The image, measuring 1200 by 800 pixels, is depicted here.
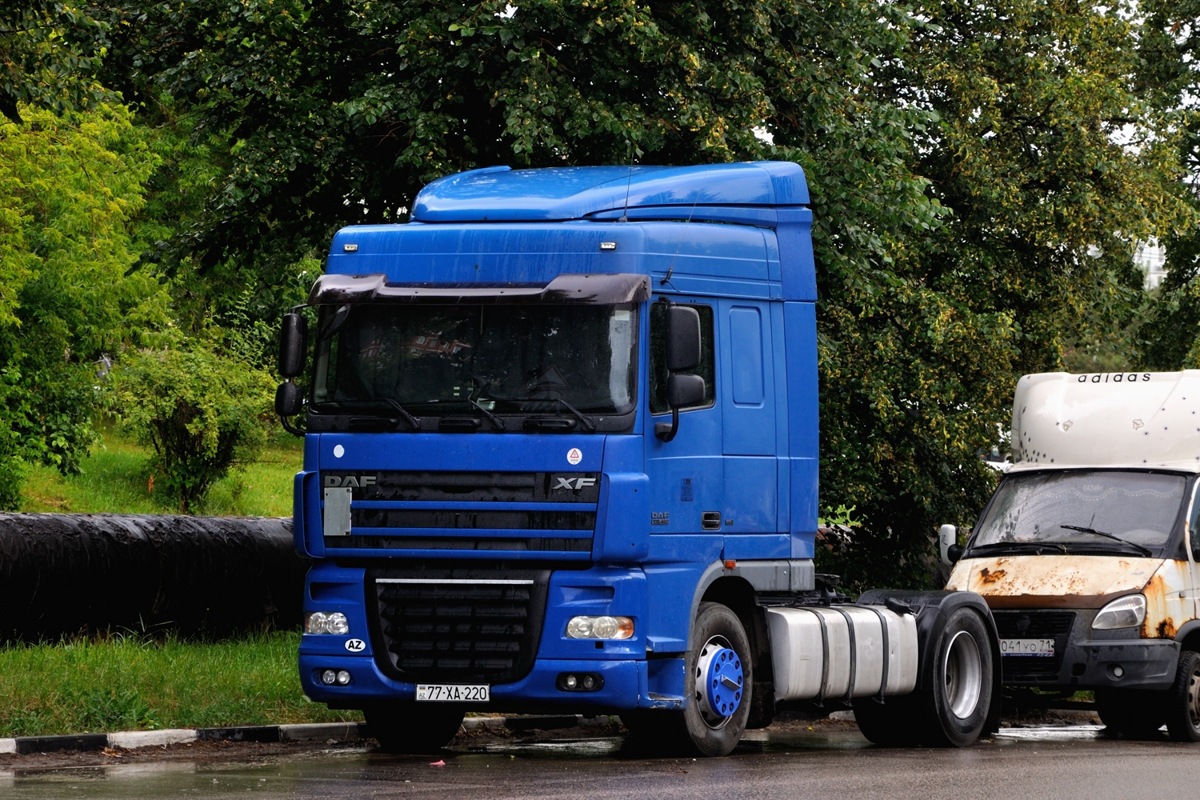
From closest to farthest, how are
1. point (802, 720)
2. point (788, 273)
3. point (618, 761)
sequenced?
point (618, 761) < point (788, 273) < point (802, 720)

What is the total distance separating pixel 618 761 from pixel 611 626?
120cm

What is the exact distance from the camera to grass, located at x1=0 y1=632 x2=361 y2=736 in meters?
12.5

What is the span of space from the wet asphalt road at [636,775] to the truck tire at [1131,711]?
129 cm

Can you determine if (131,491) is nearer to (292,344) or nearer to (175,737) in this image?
(175,737)

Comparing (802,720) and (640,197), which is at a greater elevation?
(640,197)

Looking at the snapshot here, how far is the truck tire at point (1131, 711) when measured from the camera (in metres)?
15.0

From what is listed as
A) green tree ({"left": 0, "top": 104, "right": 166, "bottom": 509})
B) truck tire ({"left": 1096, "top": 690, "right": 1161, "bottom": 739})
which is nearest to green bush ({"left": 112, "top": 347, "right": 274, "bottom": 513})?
green tree ({"left": 0, "top": 104, "right": 166, "bottom": 509})

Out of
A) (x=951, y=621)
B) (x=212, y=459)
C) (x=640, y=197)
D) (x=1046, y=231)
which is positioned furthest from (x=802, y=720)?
(x=212, y=459)

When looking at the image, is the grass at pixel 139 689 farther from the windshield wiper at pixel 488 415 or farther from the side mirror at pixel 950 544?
the side mirror at pixel 950 544

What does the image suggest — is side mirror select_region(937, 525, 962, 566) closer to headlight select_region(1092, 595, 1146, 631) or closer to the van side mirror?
headlight select_region(1092, 595, 1146, 631)

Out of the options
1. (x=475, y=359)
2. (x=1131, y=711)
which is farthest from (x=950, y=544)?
(x=475, y=359)

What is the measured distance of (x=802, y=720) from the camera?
654 inches

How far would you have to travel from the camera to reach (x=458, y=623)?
37.1 ft

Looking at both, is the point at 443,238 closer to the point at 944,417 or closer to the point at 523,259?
the point at 523,259
